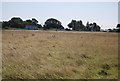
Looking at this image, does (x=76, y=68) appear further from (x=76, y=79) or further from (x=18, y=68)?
(x=18, y=68)

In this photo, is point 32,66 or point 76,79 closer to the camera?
point 76,79

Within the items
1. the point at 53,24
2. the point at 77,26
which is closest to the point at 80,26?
the point at 77,26

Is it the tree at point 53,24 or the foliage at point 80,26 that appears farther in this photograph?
the tree at point 53,24

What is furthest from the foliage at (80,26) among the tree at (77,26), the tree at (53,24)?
the tree at (53,24)

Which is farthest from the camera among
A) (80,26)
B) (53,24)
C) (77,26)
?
(53,24)

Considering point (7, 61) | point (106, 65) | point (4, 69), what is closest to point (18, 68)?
point (4, 69)

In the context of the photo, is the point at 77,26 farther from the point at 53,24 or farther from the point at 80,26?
the point at 53,24

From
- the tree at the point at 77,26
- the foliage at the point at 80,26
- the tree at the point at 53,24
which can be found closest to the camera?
the tree at the point at 77,26

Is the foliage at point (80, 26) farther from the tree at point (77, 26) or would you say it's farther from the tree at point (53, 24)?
the tree at point (53, 24)

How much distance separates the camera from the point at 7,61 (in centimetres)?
697

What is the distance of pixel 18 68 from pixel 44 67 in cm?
113

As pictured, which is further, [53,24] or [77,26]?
[53,24]

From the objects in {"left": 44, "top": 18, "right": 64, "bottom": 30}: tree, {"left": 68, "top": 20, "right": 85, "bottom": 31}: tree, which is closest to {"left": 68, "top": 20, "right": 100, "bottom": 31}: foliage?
{"left": 68, "top": 20, "right": 85, "bottom": 31}: tree

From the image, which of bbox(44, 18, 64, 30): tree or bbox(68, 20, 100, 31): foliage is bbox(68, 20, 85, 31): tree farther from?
bbox(44, 18, 64, 30): tree
